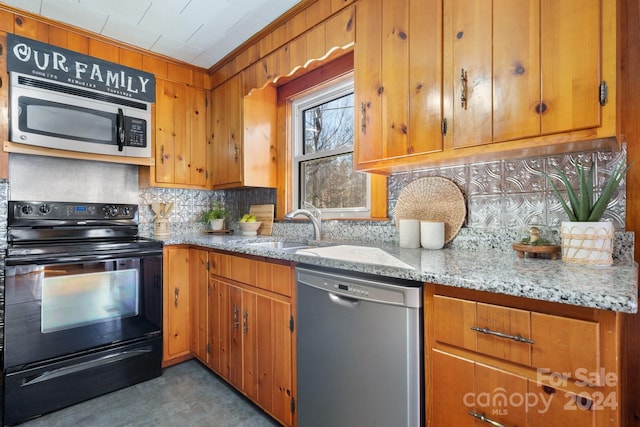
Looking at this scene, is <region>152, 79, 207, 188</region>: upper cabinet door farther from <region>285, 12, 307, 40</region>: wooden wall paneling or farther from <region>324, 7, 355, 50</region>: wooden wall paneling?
<region>324, 7, 355, 50</region>: wooden wall paneling

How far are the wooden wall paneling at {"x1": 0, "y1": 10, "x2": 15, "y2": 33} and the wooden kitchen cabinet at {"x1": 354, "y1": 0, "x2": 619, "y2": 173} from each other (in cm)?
218

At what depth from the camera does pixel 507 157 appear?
1330mm

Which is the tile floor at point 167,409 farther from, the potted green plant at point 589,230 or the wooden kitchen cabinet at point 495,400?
the potted green plant at point 589,230

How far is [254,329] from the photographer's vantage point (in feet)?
5.64

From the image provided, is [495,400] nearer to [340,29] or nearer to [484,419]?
[484,419]

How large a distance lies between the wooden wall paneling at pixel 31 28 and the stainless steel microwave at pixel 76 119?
0.98 feet

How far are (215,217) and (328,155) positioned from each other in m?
1.23

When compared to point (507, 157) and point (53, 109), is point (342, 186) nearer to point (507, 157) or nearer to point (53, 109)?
point (507, 157)

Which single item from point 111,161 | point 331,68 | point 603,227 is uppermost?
point 331,68

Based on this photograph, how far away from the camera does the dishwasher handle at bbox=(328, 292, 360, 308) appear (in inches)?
45.2

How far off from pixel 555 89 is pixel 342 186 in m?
1.38

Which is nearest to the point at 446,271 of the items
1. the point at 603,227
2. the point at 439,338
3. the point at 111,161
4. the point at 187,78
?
the point at 439,338

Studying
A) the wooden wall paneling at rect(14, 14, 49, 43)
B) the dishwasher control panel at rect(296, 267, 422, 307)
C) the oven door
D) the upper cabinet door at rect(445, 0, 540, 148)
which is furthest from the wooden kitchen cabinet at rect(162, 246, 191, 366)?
the upper cabinet door at rect(445, 0, 540, 148)

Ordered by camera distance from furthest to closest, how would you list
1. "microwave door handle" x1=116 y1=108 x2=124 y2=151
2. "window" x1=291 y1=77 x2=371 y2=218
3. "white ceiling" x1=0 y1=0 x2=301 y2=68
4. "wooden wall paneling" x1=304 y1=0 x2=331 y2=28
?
"microwave door handle" x1=116 y1=108 x2=124 y2=151
"window" x1=291 y1=77 x2=371 y2=218
"white ceiling" x1=0 y1=0 x2=301 y2=68
"wooden wall paneling" x1=304 y1=0 x2=331 y2=28
